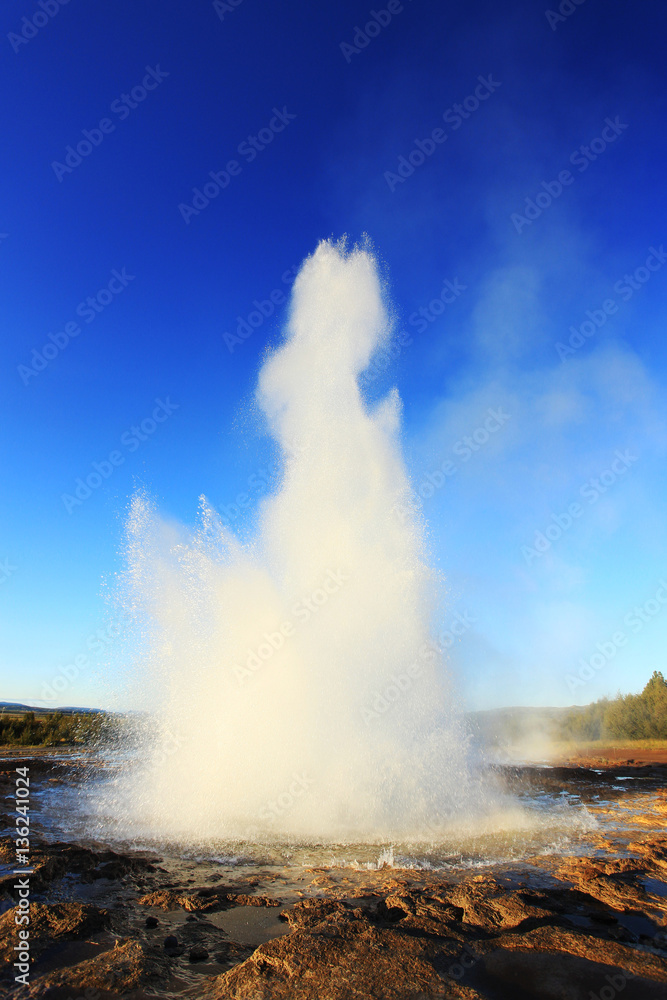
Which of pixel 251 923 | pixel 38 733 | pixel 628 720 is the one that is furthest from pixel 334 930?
pixel 628 720

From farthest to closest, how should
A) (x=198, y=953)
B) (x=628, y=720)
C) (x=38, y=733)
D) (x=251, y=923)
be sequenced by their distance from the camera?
(x=628, y=720) < (x=38, y=733) < (x=251, y=923) < (x=198, y=953)

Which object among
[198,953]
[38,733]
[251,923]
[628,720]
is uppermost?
[198,953]

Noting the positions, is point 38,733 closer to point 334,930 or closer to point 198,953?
A: point 198,953

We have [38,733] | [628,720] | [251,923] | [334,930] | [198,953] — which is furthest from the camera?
[628,720]

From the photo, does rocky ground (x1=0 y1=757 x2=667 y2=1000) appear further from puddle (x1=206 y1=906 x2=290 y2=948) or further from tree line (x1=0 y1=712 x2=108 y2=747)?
tree line (x1=0 y1=712 x2=108 y2=747)

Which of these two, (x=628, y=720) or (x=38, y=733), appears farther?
(x=628, y=720)

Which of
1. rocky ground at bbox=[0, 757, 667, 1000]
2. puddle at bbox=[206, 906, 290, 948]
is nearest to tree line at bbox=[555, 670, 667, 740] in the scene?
rocky ground at bbox=[0, 757, 667, 1000]

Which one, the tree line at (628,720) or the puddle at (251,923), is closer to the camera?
the puddle at (251,923)

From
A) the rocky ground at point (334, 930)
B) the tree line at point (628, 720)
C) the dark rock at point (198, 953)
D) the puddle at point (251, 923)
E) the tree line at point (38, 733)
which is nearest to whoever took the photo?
the rocky ground at point (334, 930)

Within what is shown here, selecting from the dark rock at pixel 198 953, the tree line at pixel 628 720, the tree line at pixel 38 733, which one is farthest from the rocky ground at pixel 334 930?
the tree line at pixel 628 720

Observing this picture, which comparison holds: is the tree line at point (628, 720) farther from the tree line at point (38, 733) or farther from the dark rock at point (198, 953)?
the dark rock at point (198, 953)

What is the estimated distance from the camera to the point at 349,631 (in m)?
15.9

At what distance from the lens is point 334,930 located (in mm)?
5719

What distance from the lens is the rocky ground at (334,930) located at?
186 inches
